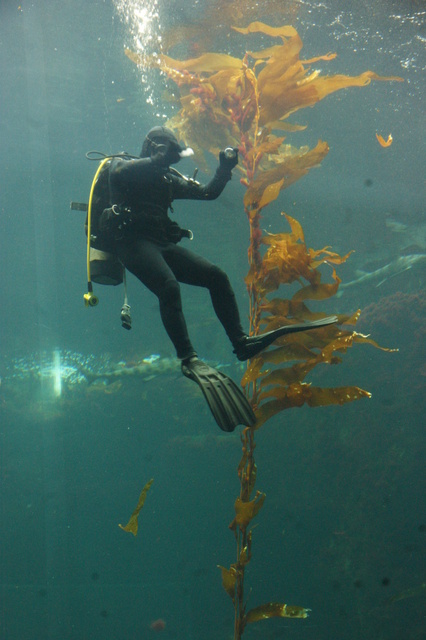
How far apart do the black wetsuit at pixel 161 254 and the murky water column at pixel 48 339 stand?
1188 centimetres

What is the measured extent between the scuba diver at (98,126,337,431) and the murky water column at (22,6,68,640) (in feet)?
38.9

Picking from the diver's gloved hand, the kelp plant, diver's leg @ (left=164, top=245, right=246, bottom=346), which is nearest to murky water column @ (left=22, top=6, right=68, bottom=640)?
the kelp plant

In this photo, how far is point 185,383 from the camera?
1720cm

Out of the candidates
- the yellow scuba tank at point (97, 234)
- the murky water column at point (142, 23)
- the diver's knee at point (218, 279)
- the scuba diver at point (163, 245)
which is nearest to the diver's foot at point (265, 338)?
the scuba diver at point (163, 245)

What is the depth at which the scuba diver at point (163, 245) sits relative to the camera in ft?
12.3

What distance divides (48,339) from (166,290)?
19257mm

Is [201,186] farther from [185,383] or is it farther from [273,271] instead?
[185,383]

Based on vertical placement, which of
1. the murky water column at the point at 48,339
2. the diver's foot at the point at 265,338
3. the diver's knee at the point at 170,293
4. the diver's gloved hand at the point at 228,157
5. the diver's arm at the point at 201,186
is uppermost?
the diver's gloved hand at the point at 228,157

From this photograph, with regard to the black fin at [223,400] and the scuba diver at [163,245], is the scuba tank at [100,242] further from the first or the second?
the black fin at [223,400]

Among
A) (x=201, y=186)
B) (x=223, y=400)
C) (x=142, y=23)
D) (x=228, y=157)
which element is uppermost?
(x=142, y=23)

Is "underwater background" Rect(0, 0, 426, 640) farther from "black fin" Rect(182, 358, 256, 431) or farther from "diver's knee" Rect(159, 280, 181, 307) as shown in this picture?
"black fin" Rect(182, 358, 256, 431)

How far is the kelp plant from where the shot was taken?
3740 millimetres

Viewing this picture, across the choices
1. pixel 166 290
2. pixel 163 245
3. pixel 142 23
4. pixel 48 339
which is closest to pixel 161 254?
pixel 163 245

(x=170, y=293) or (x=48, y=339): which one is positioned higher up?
(x=170, y=293)
